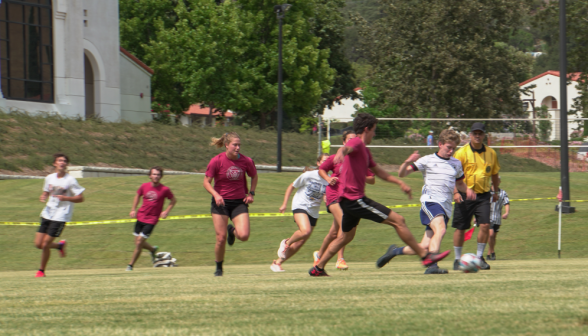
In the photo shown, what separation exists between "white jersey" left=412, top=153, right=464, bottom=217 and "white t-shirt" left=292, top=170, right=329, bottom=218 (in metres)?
2.05

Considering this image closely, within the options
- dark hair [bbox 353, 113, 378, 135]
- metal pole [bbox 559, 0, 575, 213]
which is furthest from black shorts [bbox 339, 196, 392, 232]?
metal pole [bbox 559, 0, 575, 213]

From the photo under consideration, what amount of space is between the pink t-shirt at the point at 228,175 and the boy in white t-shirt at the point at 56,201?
2.54 m

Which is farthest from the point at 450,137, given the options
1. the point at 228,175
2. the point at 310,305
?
the point at 310,305

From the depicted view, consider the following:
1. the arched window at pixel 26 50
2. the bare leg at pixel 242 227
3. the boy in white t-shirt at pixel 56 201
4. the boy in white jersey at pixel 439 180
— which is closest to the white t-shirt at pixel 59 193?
the boy in white t-shirt at pixel 56 201

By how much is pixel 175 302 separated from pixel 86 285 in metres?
2.24

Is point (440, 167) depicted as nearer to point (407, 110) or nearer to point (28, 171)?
point (28, 171)

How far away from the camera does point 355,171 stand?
25.3 ft

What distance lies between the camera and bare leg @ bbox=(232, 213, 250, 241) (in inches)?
356

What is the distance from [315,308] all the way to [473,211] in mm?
5510

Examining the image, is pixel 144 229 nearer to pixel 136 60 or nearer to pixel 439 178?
pixel 439 178

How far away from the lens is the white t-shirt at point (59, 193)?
1045 centimetres

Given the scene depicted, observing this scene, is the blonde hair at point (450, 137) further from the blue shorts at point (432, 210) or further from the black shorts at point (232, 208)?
the black shorts at point (232, 208)

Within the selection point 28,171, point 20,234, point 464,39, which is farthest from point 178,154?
point 464,39

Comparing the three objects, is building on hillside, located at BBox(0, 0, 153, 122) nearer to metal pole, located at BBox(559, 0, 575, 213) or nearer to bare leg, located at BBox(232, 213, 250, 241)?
metal pole, located at BBox(559, 0, 575, 213)
